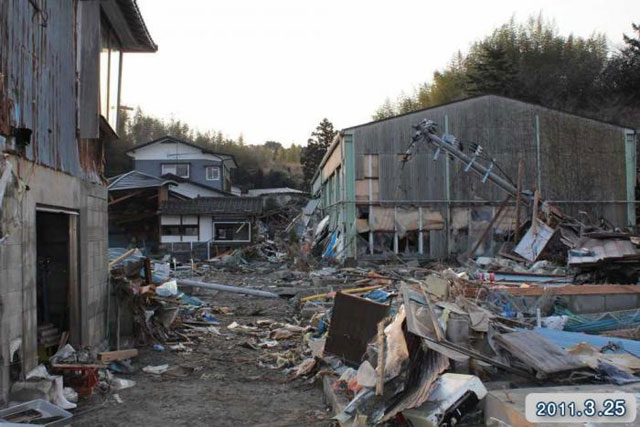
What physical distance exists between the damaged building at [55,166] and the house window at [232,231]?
65.4 ft

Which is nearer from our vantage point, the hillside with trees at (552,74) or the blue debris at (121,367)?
the blue debris at (121,367)

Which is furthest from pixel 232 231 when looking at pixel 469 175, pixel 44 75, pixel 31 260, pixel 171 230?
pixel 31 260

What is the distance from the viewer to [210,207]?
29.3 meters

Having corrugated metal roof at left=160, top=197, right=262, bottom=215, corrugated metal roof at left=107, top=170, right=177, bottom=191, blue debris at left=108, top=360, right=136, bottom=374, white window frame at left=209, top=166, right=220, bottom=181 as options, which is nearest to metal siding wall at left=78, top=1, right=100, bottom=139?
blue debris at left=108, top=360, right=136, bottom=374

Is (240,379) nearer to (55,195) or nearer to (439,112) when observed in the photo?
(55,195)

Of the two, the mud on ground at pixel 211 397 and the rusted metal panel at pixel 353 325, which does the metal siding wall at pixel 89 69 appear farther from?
the rusted metal panel at pixel 353 325

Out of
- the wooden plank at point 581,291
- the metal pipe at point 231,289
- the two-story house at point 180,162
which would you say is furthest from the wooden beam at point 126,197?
the wooden plank at point 581,291

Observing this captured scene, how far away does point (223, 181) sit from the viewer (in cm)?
4103

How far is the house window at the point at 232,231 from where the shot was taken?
97.4 feet

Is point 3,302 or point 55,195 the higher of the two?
point 55,195

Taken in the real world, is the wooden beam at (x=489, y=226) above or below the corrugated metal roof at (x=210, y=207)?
below

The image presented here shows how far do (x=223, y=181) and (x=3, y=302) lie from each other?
120ft

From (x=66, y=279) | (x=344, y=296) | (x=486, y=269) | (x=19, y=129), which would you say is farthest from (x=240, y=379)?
(x=486, y=269)

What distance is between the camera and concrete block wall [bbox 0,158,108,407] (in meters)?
4.96
